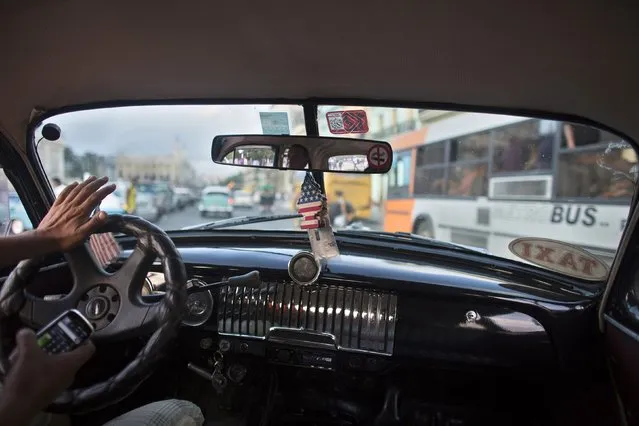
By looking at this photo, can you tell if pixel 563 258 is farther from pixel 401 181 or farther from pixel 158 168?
pixel 158 168

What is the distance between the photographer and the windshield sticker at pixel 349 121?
9.23 ft

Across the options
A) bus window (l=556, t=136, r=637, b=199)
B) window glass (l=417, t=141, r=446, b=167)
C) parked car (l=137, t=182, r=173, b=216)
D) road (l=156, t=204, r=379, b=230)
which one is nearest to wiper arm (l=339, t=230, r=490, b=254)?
road (l=156, t=204, r=379, b=230)

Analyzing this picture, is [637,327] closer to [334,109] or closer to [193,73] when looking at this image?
[334,109]

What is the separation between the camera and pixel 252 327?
2748 mm

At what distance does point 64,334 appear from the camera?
1610 mm

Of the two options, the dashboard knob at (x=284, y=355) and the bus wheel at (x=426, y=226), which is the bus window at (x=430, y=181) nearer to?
the bus wheel at (x=426, y=226)

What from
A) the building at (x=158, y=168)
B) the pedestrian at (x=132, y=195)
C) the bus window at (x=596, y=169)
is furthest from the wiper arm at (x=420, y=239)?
the pedestrian at (x=132, y=195)

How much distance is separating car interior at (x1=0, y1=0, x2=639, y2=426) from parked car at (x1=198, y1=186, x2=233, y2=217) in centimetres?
21

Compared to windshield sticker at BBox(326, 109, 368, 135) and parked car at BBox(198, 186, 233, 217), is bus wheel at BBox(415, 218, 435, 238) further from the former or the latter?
windshield sticker at BBox(326, 109, 368, 135)

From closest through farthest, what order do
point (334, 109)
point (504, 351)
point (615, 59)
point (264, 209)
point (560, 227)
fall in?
point (615, 59) < point (504, 351) < point (334, 109) < point (264, 209) < point (560, 227)

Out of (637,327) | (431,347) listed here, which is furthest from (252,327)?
(637,327)

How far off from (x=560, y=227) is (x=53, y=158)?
→ 4369mm

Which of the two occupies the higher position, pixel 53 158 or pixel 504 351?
pixel 53 158

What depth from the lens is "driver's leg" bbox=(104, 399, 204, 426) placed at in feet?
6.45
